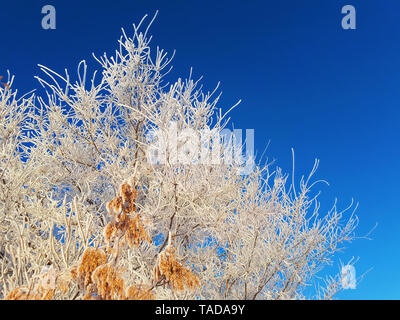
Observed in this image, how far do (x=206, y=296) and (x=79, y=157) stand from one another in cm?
421

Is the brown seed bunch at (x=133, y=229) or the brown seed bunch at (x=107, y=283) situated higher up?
the brown seed bunch at (x=133, y=229)

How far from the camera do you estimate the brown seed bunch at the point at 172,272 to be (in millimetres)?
2928

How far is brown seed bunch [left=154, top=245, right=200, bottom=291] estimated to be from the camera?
2.93 meters

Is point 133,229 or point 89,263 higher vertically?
point 133,229

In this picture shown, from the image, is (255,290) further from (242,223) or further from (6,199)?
(6,199)

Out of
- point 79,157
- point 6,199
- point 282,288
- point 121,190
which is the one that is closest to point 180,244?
point 282,288

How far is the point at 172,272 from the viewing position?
2977 millimetres
